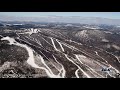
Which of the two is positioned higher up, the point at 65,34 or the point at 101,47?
the point at 65,34
